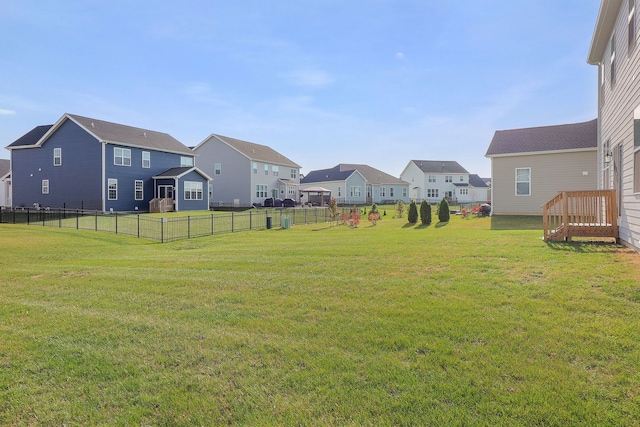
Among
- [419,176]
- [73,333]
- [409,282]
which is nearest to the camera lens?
[73,333]

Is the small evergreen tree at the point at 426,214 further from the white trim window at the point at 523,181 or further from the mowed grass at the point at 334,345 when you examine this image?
the mowed grass at the point at 334,345

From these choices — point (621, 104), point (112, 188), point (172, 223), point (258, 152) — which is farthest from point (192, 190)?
point (621, 104)

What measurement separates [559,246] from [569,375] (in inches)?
276

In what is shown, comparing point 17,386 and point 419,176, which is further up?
point 419,176

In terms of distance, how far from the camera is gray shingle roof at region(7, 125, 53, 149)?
1305 inches

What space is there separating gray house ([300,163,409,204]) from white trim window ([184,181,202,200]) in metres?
22.2

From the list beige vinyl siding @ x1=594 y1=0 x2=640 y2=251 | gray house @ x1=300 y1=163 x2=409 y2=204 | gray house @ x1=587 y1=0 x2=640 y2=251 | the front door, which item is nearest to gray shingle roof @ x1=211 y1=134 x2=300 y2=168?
gray house @ x1=300 y1=163 x2=409 y2=204

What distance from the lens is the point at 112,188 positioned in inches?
1172

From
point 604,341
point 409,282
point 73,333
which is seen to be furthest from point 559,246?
point 73,333

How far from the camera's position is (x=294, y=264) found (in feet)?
27.5

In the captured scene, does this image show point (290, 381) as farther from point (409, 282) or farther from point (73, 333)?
point (409, 282)

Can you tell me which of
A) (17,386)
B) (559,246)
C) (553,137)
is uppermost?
(553,137)

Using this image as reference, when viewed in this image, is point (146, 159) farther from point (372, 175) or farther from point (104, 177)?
point (372, 175)

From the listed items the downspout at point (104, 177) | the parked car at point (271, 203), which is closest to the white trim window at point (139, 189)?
the downspout at point (104, 177)
